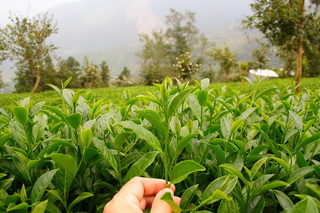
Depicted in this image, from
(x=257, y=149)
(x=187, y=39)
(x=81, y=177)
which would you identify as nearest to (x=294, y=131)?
(x=257, y=149)

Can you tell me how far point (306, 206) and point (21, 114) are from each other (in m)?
0.86

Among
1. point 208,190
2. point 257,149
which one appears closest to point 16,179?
point 208,190

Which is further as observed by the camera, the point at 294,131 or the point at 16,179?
the point at 294,131

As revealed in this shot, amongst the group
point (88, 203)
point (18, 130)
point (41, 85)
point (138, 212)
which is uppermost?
point (18, 130)

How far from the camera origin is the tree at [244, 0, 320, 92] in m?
8.64

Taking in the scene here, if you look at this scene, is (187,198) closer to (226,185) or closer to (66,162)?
(226,185)

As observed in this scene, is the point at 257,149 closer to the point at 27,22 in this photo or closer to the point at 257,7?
the point at 257,7

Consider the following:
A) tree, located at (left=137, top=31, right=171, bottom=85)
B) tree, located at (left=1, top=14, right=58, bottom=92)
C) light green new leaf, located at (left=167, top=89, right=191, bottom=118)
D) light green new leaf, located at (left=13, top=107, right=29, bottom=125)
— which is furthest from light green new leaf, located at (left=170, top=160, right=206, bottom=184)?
tree, located at (left=137, top=31, right=171, bottom=85)

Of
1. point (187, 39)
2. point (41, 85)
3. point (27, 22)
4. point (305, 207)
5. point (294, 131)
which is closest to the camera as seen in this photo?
point (305, 207)

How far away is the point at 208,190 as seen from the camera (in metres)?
0.74

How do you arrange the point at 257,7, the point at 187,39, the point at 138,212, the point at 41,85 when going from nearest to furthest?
the point at 138,212
the point at 257,7
the point at 41,85
the point at 187,39

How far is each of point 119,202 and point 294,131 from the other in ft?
2.63

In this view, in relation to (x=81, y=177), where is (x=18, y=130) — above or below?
above

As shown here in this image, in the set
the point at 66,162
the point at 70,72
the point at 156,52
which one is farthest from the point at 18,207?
the point at 156,52
